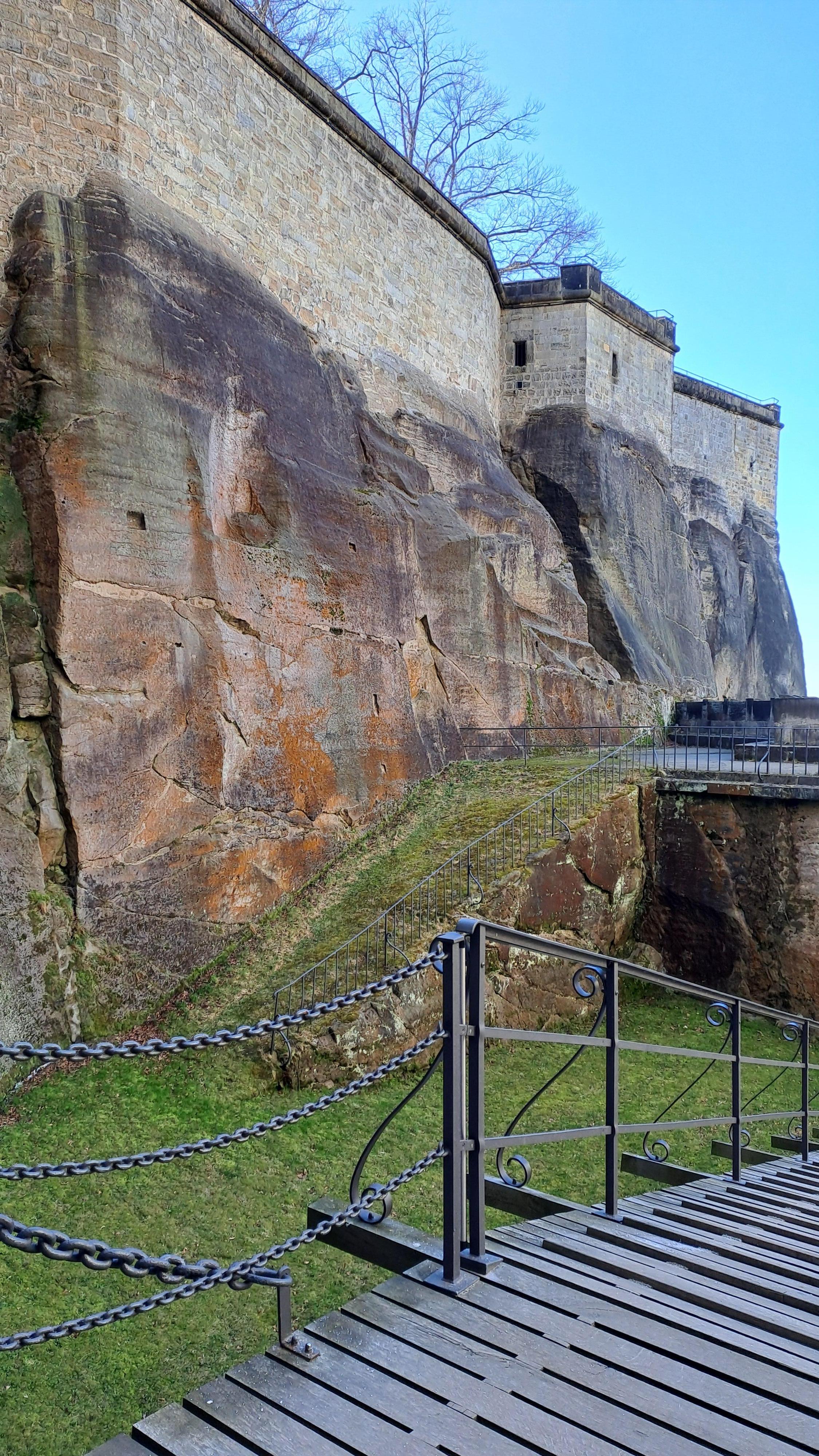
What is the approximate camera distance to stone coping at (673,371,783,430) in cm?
2781

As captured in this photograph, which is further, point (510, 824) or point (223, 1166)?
point (510, 824)

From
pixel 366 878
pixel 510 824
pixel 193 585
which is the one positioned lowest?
pixel 366 878

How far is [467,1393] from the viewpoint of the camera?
2.17 m

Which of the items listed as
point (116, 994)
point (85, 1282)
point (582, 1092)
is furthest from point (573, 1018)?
point (85, 1282)

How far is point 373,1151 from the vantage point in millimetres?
7602

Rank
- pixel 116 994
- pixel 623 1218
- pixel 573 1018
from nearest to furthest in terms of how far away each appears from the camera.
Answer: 1. pixel 623 1218
2. pixel 116 994
3. pixel 573 1018

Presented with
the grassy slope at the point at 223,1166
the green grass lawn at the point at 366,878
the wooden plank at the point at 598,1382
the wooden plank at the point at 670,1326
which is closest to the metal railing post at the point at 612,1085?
the wooden plank at the point at 670,1326

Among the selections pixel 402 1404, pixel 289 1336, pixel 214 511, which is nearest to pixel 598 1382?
pixel 402 1404

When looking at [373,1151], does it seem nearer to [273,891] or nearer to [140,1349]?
[140,1349]

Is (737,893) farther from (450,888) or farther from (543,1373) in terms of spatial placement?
(543,1373)

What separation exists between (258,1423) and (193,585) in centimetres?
945

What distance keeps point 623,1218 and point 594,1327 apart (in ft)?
3.66

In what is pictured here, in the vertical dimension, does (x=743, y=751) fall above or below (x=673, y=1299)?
above

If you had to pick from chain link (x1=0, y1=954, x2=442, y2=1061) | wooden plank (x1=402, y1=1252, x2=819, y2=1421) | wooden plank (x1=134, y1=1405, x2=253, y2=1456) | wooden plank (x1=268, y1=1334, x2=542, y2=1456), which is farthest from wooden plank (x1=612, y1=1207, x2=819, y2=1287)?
wooden plank (x1=134, y1=1405, x2=253, y2=1456)
